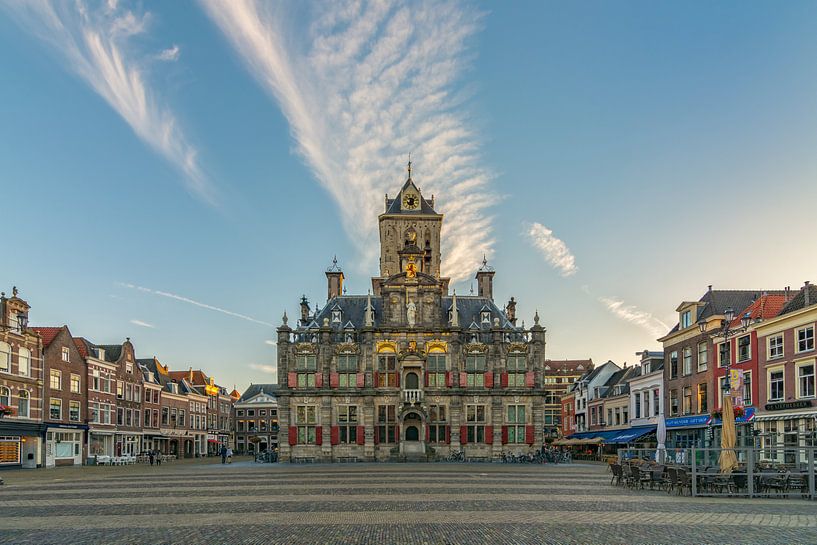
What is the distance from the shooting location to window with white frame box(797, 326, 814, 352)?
4144 centimetres

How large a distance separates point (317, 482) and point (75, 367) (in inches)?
1614

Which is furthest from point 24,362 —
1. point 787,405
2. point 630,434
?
point 787,405

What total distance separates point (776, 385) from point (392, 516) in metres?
33.7

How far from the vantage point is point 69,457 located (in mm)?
64250

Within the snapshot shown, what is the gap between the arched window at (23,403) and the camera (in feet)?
185

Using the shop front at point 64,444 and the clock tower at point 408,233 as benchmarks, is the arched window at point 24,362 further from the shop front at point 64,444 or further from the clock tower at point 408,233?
the clock tower at point 408,233

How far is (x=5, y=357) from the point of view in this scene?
Result: 180ft

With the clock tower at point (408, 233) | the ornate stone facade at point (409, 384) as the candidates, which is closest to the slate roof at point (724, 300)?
the ornate stone facade at point (409, 384)

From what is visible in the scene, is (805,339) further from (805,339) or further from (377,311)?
A: (377,311)

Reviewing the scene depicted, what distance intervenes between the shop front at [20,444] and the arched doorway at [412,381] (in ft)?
100

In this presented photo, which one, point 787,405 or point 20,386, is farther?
point 20,386

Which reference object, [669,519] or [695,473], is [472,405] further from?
[669,519]

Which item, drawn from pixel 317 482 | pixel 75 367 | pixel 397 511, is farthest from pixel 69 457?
pixel 397 511

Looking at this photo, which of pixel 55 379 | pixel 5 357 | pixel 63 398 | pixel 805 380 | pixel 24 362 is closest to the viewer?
pixel 805 380
